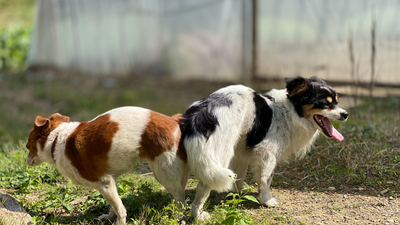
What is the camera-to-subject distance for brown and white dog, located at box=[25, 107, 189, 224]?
3316mm

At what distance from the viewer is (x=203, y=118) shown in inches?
139

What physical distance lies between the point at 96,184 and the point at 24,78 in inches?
365

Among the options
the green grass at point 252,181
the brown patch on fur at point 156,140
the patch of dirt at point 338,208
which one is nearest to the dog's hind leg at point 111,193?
the green grass at point 252,181

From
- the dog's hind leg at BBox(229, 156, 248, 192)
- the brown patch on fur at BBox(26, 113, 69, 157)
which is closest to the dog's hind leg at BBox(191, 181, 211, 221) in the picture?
the dog's hind leg at BBox(229, 156, 248, 192)

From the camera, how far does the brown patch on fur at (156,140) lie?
3332 millimetres

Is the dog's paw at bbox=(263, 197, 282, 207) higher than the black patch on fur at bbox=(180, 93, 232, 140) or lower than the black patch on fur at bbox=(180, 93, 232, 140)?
lower

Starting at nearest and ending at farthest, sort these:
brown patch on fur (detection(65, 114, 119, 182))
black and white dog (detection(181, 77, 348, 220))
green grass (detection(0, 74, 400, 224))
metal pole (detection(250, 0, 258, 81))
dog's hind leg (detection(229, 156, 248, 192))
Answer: brown patch on fur (detection(65, 114, 119, 182)) < black and white dog (detection(181, 77, 348, 220)) < green grass (detection(0, 74, 400, 224)) < dog's hind leg (detection(229, 156, 248, 192)) < metal pole (detection(250, 0, 258, 81))

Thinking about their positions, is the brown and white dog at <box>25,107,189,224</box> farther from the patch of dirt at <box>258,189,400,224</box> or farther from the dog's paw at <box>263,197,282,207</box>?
the patch of dirt at <box>258,189,400,224</box>

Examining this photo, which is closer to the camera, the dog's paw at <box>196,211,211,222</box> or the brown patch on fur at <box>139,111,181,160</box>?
the brown patch on fur at <box>139,111,181,160</box>

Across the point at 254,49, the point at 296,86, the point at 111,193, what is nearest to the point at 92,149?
the point at 111,193

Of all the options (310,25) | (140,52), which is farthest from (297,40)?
(140,52)

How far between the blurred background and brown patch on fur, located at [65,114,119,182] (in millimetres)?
4011

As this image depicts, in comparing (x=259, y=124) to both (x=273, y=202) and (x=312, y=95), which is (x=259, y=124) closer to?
(x=312, y=95)

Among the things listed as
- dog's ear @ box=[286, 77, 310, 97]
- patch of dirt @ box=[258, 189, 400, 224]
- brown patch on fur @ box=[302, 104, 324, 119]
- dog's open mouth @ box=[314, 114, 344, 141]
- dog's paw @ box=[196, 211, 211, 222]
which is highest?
dog's ear @ box=[286, 77, 310, 97]
